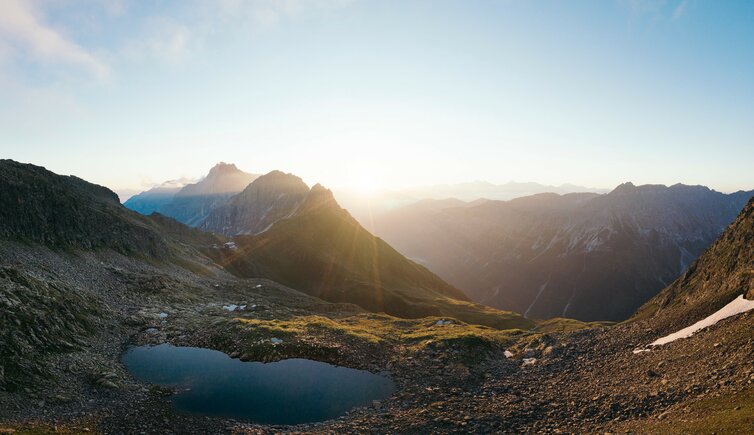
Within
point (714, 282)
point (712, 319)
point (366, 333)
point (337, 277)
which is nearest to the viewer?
point (712, 319)

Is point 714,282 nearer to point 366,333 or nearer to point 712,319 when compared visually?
point 712,319

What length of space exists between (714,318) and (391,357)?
40.0 m

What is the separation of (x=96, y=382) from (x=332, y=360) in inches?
1091

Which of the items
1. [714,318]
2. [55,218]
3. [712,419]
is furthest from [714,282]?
[55,218]

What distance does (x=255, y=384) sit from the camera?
47406 mm

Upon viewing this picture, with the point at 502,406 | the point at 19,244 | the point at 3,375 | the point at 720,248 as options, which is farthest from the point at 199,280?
the point at 720,248

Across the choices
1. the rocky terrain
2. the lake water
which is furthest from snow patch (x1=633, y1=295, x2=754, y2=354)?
the lake water

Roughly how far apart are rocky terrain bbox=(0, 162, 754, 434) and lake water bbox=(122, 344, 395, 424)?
1.94 metres

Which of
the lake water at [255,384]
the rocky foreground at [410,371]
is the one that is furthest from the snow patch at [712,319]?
the lake water at [255,384]

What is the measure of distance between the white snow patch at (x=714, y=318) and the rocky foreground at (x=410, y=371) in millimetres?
2296

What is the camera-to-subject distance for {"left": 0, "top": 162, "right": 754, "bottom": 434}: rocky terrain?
→ 32.4m

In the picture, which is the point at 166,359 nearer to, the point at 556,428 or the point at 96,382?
the point at 96,382

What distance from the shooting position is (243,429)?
3538 centimetres

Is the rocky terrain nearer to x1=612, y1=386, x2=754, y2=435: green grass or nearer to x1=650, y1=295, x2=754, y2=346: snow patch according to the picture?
x1=612, y1=386, x2=754, y2=435: green grass
